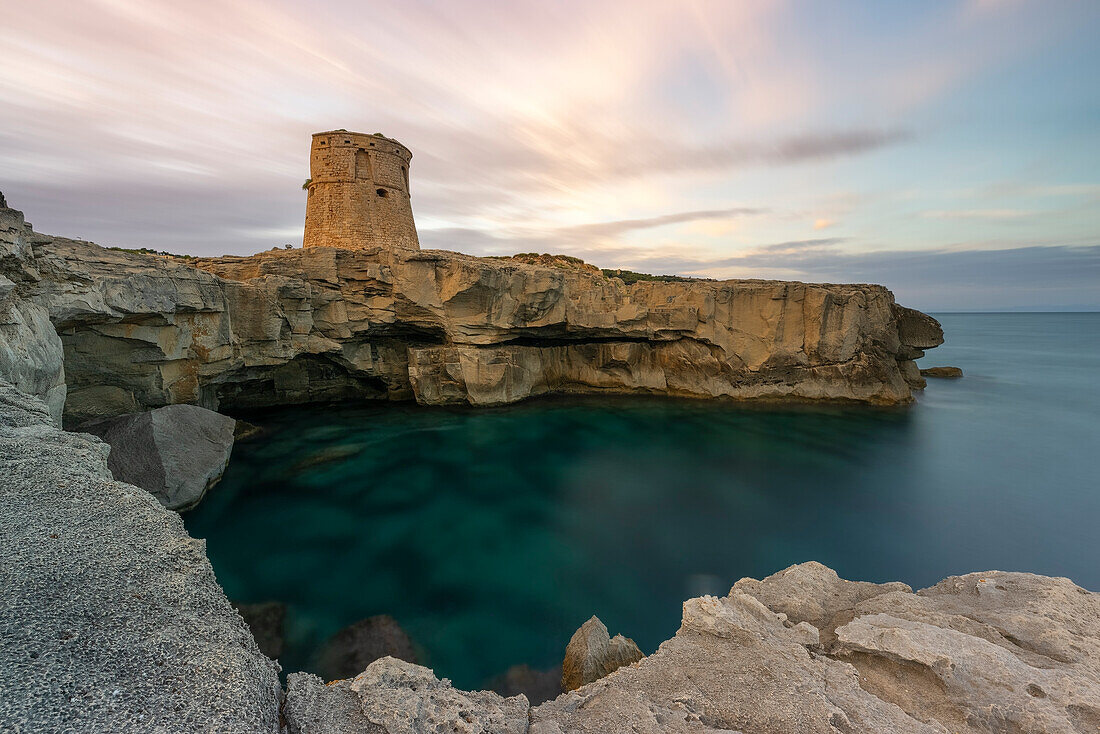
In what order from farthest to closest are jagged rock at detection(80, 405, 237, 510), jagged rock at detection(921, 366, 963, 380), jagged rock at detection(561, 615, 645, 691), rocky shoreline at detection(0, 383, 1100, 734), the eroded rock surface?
jagged rock at detection(921, 366, 963, 380), jagged rock at detection(80, 405, 237, 510), the eroded rock surface, jagged rock at detection(561, 615, 645, 691), rocky shoreline at detection(0, 383, 1100, 734)

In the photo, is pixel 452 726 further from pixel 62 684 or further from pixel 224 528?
pixel 224 528

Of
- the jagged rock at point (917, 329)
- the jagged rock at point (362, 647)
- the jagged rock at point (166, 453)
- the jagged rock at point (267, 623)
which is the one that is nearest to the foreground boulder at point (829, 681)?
the jagged rock at point (362, 647)

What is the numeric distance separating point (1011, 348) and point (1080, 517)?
50.5 meters

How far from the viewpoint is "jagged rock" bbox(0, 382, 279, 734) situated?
5.85 feet

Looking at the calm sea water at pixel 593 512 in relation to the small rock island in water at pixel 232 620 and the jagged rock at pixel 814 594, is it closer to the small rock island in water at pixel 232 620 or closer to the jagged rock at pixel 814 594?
the small rock island in water at pixel 232 620

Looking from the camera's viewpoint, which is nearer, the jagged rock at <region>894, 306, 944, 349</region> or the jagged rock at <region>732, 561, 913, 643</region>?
the jagged rock at <region>732, 561, 913, 643</region>

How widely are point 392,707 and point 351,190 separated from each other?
67.5 ft

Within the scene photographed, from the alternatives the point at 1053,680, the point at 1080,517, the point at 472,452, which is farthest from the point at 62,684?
the point at 1080,517

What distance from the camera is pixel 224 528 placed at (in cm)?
857

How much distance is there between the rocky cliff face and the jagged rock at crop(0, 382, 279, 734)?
887 cm

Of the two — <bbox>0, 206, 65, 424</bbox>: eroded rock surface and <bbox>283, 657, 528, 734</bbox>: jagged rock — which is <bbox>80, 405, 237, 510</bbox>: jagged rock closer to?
<bbox>0, 206, 65, 424</bbox>: eroded rock surface

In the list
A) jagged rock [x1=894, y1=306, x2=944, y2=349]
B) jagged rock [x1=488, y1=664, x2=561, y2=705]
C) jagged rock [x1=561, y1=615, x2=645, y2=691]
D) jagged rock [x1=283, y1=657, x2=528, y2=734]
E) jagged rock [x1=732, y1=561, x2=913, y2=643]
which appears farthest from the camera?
jagged rock [x1=894, y1=306, x2=944, y2=349]

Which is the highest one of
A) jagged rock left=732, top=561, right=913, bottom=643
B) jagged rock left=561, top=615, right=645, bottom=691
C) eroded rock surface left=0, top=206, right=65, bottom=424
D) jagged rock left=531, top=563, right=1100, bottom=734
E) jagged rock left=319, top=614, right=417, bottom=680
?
eroded rock surface left=0, top=206, right=65, bottom=424

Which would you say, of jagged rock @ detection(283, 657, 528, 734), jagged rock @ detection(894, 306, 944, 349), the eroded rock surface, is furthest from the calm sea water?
jagged rock @ detection(894, 306, 944, 349)
